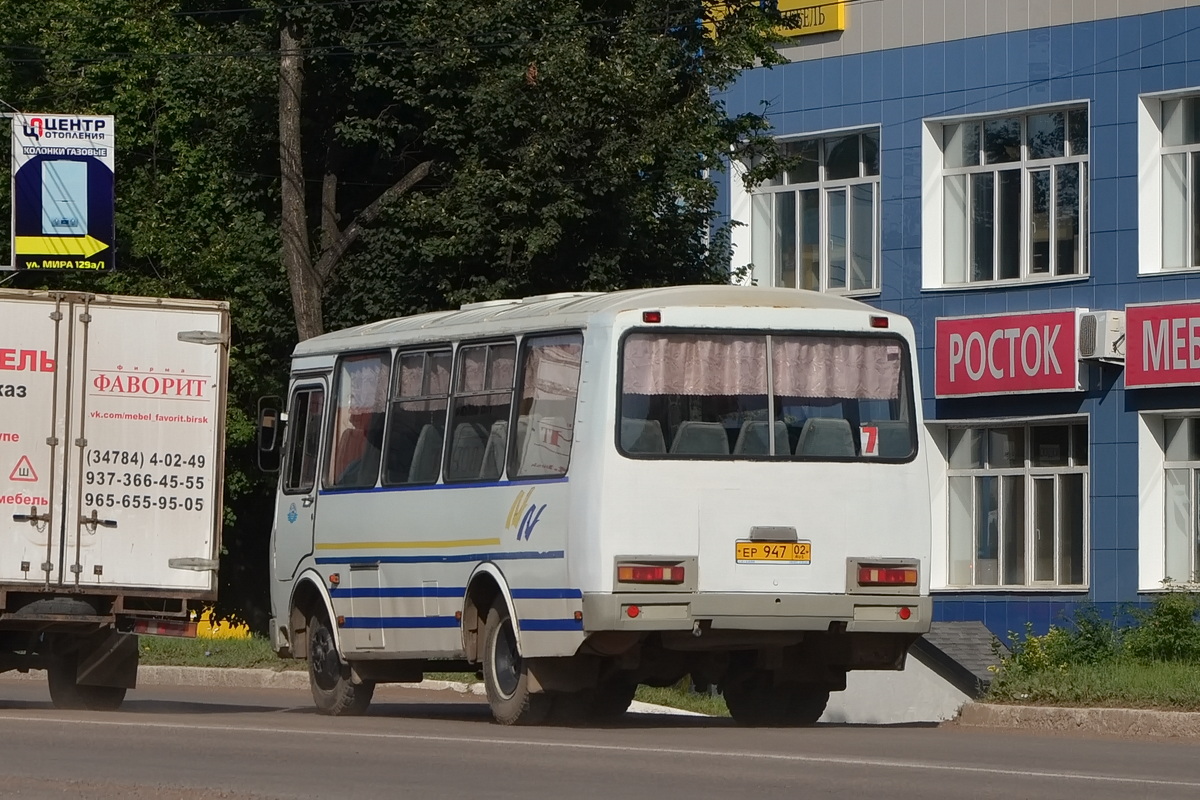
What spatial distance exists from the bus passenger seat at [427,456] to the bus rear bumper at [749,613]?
2371 millimetres

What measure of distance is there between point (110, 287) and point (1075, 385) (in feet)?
48.9

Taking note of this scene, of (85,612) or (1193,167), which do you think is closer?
(85,612)

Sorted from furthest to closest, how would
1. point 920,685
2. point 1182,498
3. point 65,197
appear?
1. point 65,197
2. point 1182,498
3. point 920,685

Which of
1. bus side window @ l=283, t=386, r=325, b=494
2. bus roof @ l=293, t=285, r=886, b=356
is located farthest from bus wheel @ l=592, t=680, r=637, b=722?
bus side window @ l=283, t=386, r=325, b=494

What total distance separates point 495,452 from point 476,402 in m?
0.47

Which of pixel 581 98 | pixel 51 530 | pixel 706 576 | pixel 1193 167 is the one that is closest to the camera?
pixel 706 576

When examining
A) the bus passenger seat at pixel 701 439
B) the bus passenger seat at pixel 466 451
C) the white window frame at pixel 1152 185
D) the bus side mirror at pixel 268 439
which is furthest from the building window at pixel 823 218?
the bus passenger seat at pixel 701 439

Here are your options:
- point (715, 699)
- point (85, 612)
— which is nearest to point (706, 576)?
point (85, 612)

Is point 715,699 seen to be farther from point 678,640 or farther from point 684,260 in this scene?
point 678,640

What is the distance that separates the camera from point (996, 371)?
102 feet

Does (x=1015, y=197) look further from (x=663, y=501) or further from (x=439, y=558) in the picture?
(x=663, y=501)

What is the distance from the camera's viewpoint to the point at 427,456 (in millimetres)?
17453

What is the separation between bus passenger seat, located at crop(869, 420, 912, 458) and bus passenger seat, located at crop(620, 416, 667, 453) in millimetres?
1539

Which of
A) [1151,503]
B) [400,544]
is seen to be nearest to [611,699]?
[400,544]
